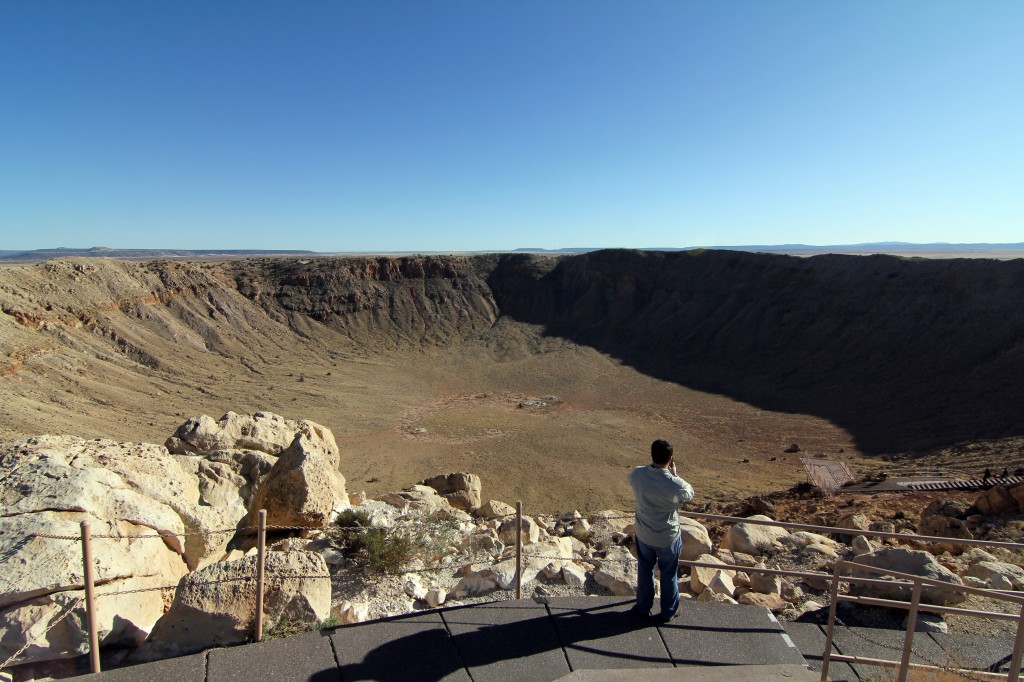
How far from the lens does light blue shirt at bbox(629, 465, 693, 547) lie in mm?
4418

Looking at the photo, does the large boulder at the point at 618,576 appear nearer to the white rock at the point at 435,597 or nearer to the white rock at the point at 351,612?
the white rock at the point at 435,597

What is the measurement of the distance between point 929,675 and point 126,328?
3839 centimetres

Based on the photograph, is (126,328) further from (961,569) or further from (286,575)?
(961,569)

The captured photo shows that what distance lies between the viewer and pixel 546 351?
44.0 metres

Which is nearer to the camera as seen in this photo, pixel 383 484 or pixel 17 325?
pixel 383 484

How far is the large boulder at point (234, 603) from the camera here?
4.48 metres

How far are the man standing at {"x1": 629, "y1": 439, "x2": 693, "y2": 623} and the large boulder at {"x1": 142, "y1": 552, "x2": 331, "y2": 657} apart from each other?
2.75 meters

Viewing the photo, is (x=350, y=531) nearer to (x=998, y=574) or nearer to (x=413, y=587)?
(x=413, y=587)

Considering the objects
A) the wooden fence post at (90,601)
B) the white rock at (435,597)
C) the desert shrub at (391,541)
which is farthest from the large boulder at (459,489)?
the wooden fence post at (90,601)

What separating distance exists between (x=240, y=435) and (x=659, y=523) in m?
10.3

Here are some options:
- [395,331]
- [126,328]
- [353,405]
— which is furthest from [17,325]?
[395,331]

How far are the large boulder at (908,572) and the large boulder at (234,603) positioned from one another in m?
5.25

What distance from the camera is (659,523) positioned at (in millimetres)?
4488

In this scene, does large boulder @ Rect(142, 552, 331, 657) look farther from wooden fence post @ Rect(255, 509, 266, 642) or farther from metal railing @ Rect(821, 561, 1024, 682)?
metal railing @ Rect(821, 561, 1024, 682)
